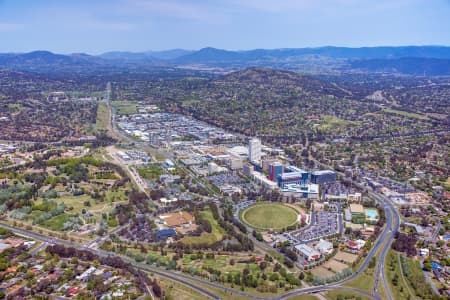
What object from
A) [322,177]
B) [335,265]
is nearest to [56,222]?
[335,265]

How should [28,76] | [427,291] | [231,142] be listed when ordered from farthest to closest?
[28,76] < [231,142] < [427,291]

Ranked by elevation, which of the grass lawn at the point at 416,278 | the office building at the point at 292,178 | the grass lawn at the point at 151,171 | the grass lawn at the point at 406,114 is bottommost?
the grass lawn at the point at 416,278

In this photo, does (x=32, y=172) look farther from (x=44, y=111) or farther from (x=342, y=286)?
(x=44, y=111)

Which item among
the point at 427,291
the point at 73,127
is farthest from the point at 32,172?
the point at 427,291

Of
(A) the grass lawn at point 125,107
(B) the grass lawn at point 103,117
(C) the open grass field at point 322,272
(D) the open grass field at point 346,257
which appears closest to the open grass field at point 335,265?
(C) the open grass field at point 322,272

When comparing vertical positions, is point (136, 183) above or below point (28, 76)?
below

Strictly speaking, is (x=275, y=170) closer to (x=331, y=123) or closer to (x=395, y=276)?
(x=395, y=276)

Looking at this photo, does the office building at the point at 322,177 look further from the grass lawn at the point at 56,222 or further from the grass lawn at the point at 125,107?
the grass lawn at the point at 125,107
